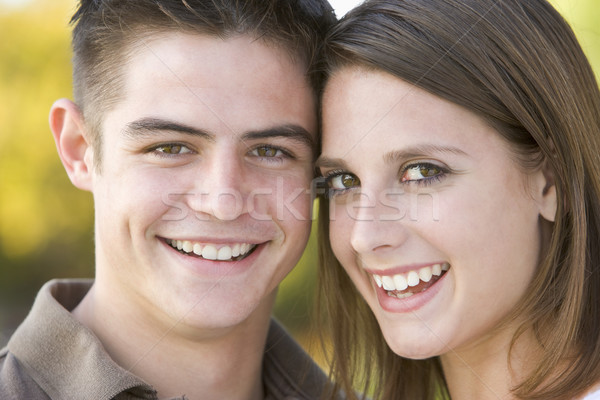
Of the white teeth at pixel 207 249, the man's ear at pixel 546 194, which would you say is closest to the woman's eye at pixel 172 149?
the white teeth at pixel 207 249

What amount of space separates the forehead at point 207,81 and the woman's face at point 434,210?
0.27 m

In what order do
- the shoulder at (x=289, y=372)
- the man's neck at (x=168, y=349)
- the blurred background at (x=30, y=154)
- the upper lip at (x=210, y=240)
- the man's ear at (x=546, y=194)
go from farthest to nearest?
1. the blurred background at (x=30, y=154)
2. the shoulder at (x=289, y=372)
3. the man's neck at (x=168, y=349)
4. the upper lip at (x=210, y=240)
5. the man's ear at (x=546, y=194)

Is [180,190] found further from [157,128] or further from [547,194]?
[547,194]

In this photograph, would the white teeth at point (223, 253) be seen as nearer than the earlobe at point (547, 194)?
No

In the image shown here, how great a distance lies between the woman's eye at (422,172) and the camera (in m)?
2.56

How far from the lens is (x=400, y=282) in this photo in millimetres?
2695

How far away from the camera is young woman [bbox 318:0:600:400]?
251cm

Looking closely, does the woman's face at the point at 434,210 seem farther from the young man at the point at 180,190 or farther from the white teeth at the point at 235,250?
the white teeth at the point at 235,250

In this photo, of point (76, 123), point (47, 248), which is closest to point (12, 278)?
point (47, 248)

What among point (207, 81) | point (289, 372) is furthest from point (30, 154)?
point (207, 81)

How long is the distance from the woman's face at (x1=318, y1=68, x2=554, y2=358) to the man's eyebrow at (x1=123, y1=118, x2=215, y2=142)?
1.67 ft

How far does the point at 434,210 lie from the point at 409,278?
283 millimetres

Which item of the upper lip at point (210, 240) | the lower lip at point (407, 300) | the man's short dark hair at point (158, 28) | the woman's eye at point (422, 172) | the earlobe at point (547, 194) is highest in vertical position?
the man's short dark hair at point (158, 28)

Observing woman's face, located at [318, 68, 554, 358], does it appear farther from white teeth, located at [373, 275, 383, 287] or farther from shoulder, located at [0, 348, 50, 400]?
shoulder, located at [0, 348, 50, 400]
